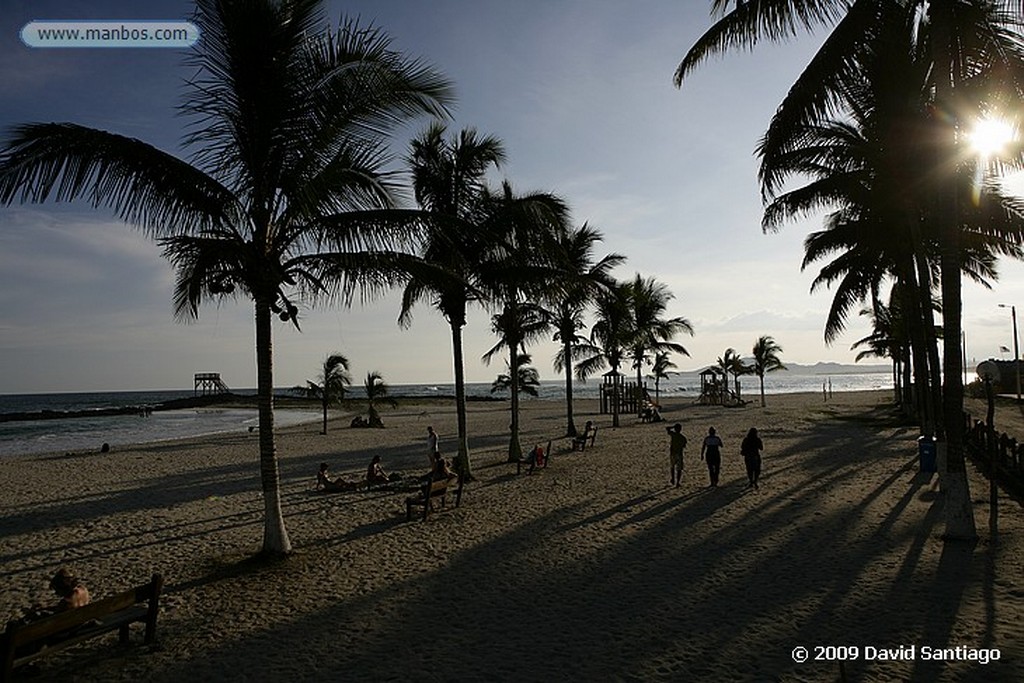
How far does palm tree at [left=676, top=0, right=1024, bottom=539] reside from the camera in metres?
9.19

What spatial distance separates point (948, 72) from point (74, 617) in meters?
12.9

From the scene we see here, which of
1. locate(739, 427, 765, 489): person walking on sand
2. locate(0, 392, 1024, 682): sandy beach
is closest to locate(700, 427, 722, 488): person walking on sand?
locate(0, 392, 1024, 682): sandy beach

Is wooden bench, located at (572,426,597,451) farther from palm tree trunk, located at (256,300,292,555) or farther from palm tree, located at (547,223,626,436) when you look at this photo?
palm tree trunk, located at (256,300,292,555)

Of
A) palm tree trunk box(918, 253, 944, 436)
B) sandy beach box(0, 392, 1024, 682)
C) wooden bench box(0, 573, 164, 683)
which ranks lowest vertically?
sandy beach box(0, 392, 1024, 682)

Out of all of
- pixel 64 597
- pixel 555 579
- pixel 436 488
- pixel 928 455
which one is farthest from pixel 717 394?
pixel 64 597

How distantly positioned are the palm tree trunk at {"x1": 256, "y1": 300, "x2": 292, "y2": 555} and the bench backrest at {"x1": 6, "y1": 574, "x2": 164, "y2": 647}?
267cm

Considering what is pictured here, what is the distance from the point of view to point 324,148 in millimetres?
9055

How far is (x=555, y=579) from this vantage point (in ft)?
26.8

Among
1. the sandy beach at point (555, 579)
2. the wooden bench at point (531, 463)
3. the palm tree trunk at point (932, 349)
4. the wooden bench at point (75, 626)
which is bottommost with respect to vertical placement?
the sandy beach at point (555, 579)

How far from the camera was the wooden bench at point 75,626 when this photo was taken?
5.05 meters

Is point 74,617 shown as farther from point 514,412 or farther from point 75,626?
point 514,412

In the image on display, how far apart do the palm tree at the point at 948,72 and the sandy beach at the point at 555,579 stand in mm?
1662

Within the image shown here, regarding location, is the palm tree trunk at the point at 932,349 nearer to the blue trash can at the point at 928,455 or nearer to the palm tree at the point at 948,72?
the blue trash can at the point at 928,455

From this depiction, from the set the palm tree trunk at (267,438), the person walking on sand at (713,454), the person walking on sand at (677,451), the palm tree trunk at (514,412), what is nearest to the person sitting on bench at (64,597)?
the palm tree trunk at (267,438)
